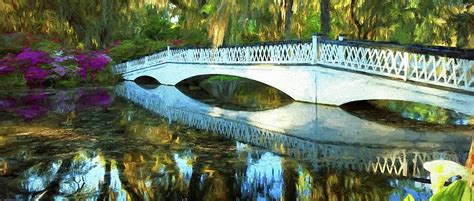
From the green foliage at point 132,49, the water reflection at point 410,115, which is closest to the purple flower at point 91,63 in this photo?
the green foliage at point 132,49

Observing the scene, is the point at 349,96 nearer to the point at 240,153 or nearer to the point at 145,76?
the point at 240,153

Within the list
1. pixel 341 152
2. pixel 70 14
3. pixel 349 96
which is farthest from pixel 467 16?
pixel 70 14

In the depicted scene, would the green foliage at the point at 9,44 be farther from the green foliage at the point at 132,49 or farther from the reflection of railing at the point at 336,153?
the reflection of railing at the point at 336,153

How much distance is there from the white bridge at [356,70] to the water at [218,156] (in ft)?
3.51

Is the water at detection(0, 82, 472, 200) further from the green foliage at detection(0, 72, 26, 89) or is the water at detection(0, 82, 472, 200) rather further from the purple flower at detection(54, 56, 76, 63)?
the purple flower at detection(54, 56, 76, 63)

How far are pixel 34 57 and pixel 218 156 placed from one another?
20709mm

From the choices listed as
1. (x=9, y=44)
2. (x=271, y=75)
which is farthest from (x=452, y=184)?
(x=9, y=44)

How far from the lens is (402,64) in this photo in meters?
11.6

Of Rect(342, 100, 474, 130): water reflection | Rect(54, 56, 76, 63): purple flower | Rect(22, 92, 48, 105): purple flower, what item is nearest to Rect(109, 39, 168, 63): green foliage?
Rect(54, 56, 76, 63): purple flower

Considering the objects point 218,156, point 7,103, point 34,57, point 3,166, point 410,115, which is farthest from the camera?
point 34,57

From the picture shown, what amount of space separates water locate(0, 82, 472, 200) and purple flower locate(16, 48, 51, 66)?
13.2 meters

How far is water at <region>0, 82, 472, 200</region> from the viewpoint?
5.54 m

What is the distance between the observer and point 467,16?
510 inches

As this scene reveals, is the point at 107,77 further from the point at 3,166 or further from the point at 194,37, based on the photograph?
the point at 3,166
